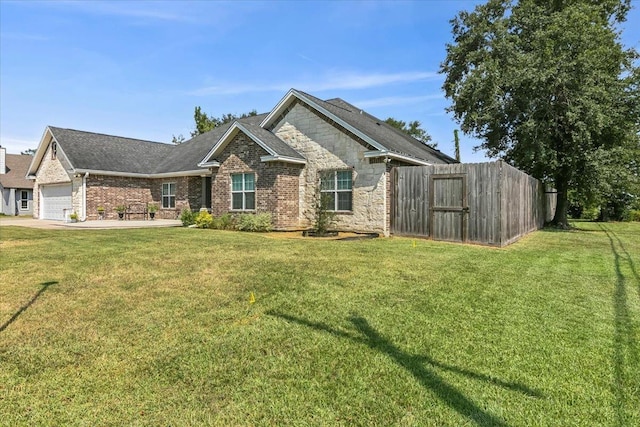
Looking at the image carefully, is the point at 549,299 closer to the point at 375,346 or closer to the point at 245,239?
the point at 375,346

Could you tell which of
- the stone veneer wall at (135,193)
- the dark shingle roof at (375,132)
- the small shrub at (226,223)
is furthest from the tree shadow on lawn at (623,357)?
the stone veneer wall at (135,193)

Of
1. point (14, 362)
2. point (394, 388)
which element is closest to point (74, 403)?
point (14, 362)

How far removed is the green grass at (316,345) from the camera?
267 centimetres

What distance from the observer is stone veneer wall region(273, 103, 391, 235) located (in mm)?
13406

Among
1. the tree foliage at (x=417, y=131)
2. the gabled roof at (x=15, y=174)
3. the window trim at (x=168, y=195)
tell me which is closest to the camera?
the window trim at (x=168, y=195)

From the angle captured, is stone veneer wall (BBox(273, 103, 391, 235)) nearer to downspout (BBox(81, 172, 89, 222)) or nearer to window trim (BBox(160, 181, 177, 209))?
window trim (BBox(160, 181, 177, 209))

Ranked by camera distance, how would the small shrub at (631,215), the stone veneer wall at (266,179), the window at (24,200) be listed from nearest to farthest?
the stone veneer wall at (266,179) → the small shrub at (631,215) → the window at (24,200)

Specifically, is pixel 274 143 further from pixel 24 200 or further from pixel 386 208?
pixel 24 200

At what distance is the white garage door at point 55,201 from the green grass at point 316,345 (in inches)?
741

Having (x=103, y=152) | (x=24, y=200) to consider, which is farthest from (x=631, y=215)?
(x=24, y=200)

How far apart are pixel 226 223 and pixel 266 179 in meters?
2.72

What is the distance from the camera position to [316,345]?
3.72m

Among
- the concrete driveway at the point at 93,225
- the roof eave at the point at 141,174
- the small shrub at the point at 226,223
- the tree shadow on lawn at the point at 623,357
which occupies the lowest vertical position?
the tree shadow on lawn at the point at 623,357

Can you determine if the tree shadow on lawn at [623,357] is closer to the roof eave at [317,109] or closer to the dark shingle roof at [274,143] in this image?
the roof eave at [317,109]
